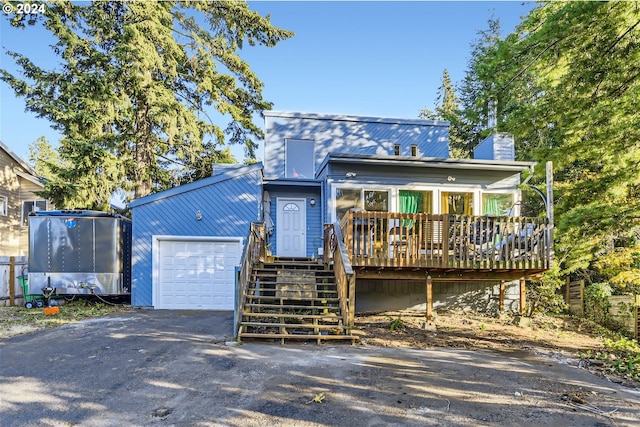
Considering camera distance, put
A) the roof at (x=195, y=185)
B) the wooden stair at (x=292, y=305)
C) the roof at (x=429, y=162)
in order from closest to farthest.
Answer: the wooden stair at (x=292, y=305) < the roof at (x=429, y=162) < the roof at (x=195, y=185)

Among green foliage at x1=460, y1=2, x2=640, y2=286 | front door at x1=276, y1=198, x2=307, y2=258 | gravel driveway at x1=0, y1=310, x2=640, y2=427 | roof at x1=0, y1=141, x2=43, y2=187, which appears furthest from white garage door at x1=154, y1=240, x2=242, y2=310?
roof at x1=0, y1=141, x2=43, y2=187

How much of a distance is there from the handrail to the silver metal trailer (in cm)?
439

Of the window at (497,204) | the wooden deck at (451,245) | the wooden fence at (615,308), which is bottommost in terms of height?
the wooden fence at (615,308)

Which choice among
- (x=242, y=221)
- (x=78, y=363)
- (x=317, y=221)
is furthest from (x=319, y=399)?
(x=317, y=221)

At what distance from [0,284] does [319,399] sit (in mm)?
11356

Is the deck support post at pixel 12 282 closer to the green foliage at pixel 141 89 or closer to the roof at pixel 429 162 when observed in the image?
the green foliage at pixel 141 89

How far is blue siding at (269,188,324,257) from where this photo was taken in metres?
11.7

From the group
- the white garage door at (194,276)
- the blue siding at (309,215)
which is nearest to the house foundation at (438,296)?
the blue siding at (309,215)

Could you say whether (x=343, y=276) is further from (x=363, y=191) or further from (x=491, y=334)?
(x=363, y=191)

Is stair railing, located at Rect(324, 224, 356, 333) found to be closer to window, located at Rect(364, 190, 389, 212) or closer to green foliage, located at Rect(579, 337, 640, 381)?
window, located at Rect(364, 190, 389, 212)

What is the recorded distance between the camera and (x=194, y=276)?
10328 mm

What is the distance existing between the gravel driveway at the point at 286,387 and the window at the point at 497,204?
199 inches

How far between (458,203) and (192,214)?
7388mm

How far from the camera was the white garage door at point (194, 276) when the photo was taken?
10211 mm
